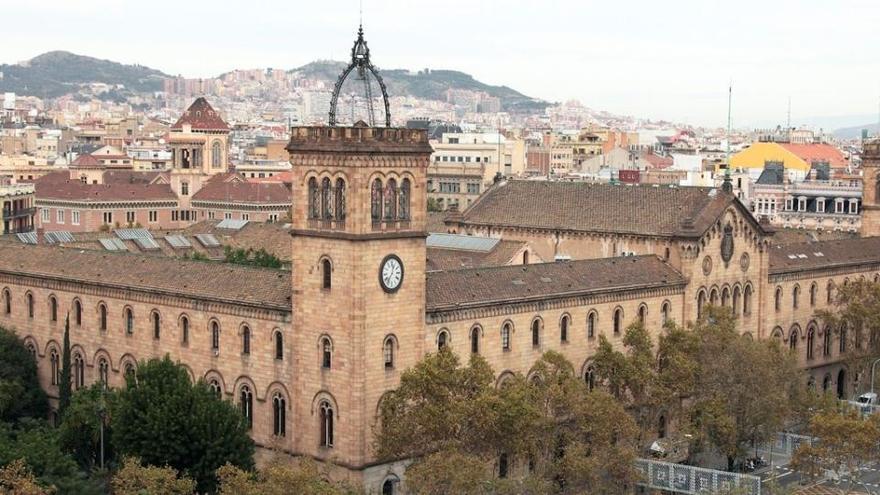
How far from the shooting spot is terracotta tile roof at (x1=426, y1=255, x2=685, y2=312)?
80456 mm

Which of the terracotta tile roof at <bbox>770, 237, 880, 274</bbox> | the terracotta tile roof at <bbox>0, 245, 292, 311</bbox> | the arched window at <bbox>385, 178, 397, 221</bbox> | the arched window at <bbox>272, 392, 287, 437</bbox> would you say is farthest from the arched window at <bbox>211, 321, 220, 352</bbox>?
the terracotta tile roof at <bbox>770, 237, 880, 274</bbox>

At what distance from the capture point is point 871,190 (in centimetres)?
12231

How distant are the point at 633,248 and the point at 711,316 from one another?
909 centimetres

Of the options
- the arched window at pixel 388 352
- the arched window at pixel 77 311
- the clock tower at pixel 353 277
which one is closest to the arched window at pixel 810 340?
the clock tower at pixel 353 277

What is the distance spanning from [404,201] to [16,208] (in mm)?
92596

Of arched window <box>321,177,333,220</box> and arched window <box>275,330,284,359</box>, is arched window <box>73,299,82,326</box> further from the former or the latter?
arched window <box>321,177,333,220</box>

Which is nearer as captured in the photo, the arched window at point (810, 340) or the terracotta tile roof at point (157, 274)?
the terracotta tile roof at point (157, 274)

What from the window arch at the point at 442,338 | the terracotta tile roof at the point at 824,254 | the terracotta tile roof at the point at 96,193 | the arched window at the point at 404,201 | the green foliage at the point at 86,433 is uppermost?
the arched window at the point at 404,201

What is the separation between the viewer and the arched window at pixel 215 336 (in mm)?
81750

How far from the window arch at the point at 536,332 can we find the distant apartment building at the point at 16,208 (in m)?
83.3

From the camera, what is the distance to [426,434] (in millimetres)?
72625

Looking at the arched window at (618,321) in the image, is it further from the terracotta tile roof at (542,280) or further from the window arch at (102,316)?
the window arch at (102,316)

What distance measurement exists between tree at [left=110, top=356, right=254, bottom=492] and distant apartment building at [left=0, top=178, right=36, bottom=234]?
83.4 metres

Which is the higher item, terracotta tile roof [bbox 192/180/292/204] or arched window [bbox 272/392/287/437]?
terracotta tile roof [bbox 192/180/292/204]
